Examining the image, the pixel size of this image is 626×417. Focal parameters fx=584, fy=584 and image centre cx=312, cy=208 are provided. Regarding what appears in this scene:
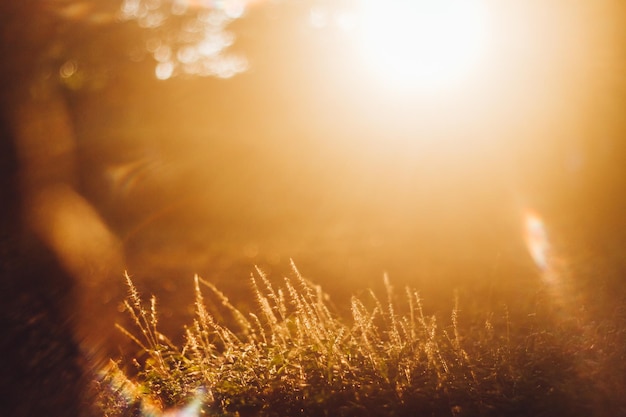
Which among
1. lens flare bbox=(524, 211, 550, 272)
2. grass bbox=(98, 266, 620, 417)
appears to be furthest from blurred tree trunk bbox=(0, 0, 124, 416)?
lens flare bbox=(524, 211, 550, 272)

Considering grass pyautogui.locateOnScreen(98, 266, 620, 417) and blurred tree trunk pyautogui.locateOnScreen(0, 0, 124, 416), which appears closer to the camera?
grass pyautogui.locateOnScreen(98, 266, 620, 417)

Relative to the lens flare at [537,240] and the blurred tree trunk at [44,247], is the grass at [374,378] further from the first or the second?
the lens flare at [537,240]

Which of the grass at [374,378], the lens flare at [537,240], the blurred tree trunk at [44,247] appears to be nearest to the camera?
the grass at [374,378]

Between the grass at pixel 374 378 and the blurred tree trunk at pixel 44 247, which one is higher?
the blurred tree trunk at pixel 44 247

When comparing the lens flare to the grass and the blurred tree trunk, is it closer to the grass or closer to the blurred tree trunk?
the grass

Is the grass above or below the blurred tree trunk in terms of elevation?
below

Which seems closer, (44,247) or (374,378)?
(374,378)

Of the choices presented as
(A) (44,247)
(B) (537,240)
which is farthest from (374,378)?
(A) (44,247)

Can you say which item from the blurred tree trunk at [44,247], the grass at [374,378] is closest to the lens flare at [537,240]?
the grass at [374,378]

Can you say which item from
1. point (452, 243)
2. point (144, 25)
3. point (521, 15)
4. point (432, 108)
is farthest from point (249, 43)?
point (452, 243)

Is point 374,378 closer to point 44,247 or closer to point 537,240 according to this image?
point 537,240

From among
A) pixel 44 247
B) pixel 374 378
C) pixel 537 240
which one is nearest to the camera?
pixel 374 378

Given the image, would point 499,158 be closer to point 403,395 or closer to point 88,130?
point 403,395

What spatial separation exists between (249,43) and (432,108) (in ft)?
22.4
